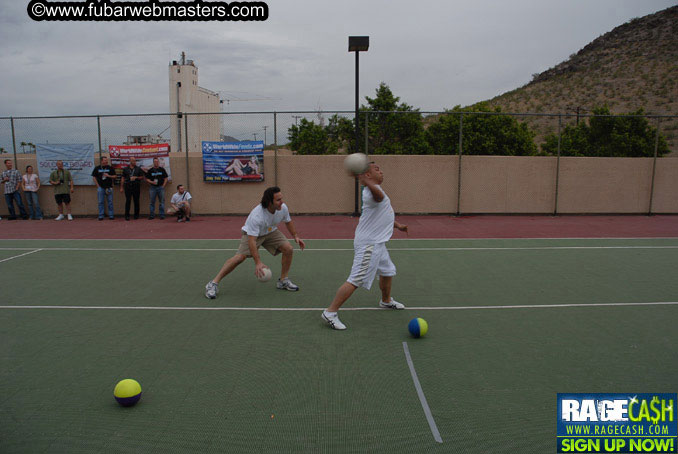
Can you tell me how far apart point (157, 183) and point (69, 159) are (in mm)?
3470

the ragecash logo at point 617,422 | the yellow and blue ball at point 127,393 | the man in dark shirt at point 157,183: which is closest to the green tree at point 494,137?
the man in dark shirt at point 157,183

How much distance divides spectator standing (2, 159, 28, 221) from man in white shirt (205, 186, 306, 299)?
39.6 ft

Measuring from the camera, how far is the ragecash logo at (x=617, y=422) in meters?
3.32

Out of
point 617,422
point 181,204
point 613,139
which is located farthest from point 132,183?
point 613,139

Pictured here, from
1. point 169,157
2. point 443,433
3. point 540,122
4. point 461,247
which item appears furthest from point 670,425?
point 540,122

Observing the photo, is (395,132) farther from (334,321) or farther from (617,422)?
(617,422)

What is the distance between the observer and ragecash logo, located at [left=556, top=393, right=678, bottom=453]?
3316mm

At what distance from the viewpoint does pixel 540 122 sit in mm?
46094

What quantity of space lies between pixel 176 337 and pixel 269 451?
247cm

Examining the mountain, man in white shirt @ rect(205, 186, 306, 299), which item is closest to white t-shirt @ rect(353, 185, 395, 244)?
man in white shirt @ rect(205, 186, 306, 299)

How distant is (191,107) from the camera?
3812cm

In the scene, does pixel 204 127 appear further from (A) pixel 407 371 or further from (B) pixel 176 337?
(A) pixel 407 371

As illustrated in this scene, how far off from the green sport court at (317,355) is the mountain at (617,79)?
122ft

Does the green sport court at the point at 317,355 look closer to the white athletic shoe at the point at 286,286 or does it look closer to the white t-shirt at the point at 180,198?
the white athletic shoe at the point at 286,286
